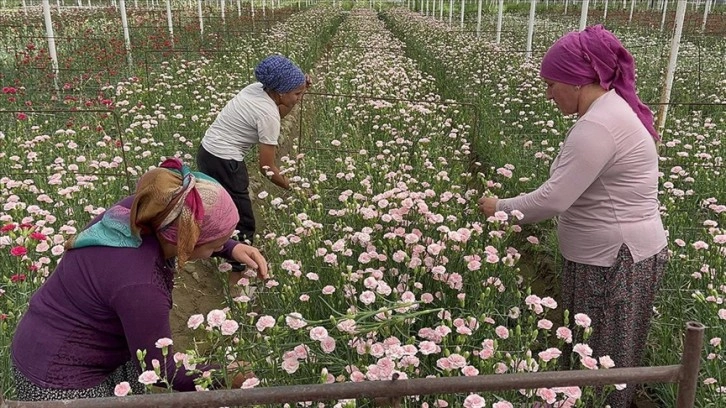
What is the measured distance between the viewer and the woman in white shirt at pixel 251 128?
135 inches

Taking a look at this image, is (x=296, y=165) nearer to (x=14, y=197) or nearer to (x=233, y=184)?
(x=233, y=184)

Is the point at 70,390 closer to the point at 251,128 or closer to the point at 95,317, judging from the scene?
the point at 95,317

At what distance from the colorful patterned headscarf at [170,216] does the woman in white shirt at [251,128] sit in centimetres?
179

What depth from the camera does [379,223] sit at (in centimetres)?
306

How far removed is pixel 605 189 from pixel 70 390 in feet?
6.35

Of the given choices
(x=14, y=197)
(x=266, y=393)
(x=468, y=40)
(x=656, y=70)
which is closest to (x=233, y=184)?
(x=14, y=197)

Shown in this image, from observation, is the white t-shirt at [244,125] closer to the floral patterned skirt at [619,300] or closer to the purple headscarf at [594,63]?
the purple headscarf at [594,63]

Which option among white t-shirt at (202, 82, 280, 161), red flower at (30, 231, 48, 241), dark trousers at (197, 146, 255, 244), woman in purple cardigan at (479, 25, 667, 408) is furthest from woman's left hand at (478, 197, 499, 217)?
red flower at (30, 231, 48, 241)

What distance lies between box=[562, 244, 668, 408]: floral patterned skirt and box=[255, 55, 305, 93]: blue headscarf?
1854mm

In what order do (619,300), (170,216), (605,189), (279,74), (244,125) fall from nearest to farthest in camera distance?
(170,216), (605,189), (619,300), (279,74), (244,125)

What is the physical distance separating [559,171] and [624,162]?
23cm

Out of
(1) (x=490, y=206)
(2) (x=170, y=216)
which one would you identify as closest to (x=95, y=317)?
(2) (x=170, y=216)

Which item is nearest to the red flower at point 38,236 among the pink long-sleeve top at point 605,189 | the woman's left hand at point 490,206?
the woman's left hand at point 490,206

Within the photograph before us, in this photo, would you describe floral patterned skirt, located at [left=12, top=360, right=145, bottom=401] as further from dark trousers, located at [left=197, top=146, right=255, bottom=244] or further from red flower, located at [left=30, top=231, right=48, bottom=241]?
dark trousers, located at [left=197, top=146, right=255, bottom=244]
